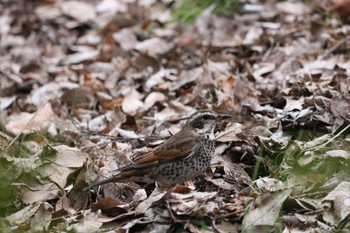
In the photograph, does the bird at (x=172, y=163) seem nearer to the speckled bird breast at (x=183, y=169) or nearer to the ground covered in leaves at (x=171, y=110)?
the speckled bird breast at (x=183, y=169)

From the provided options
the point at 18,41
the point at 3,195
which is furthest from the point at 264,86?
the point at 18,41

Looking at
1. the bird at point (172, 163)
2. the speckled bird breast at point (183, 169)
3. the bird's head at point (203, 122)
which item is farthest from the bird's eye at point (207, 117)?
the speckled bird breast at point (183, 169)

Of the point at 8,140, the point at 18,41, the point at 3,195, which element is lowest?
the point at 18,41

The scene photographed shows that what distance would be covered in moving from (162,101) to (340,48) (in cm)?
217

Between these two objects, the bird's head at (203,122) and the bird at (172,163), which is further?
the bird's head at (203,122)

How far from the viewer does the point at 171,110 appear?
7.52 metres

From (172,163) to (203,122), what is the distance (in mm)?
499

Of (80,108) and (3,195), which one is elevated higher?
(3,195)

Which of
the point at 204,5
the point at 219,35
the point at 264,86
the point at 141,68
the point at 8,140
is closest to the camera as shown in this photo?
the point at 8,140

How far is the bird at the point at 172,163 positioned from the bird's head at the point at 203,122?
0.35 feet

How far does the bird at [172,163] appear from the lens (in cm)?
539

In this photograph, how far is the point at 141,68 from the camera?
9.24 m

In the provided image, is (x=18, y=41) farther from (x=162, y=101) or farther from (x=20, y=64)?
(x=162, y=101)

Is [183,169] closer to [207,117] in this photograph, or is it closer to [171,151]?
[171,151]
